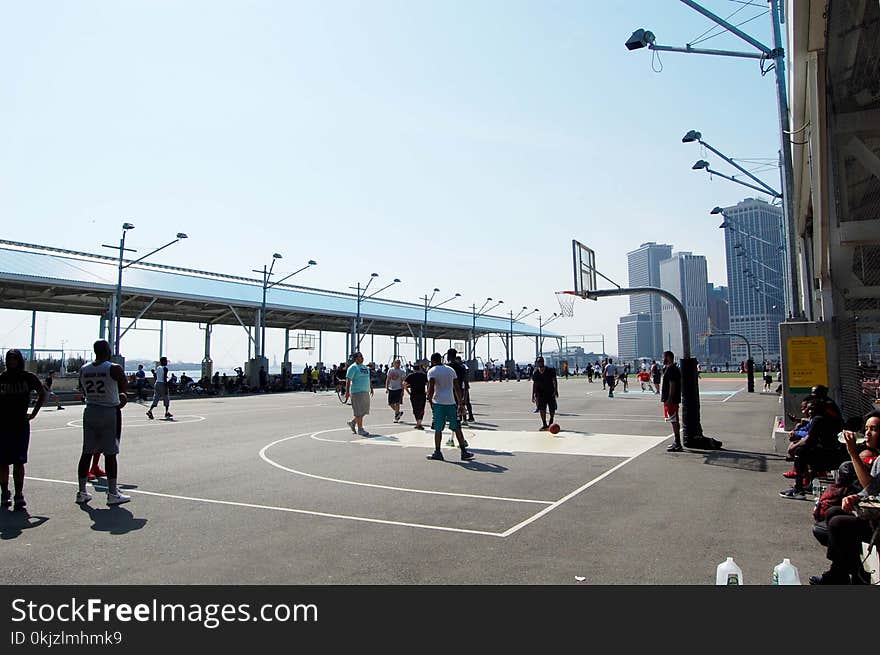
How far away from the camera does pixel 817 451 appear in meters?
6.98

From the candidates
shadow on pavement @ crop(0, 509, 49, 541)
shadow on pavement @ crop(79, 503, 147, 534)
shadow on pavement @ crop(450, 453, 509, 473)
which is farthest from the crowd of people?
shadow on pavement @ crop(0, 509, 49, 541)

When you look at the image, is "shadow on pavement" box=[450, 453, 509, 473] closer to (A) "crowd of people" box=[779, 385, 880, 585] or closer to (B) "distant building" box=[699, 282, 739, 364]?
(A) "crowd of people" box=[779, 385, 880, 585]

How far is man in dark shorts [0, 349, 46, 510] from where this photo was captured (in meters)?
6.73

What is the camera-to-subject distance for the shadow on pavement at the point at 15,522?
19.0 feet

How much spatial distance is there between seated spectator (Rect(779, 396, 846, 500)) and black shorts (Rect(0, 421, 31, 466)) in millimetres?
8606

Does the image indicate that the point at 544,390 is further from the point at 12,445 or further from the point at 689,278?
the point at 689,278

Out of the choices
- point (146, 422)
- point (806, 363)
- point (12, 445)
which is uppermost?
point (806, 363)

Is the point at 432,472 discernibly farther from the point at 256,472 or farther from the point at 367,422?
the point at 367,422

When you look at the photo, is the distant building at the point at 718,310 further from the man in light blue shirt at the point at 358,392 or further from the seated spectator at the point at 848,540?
the seated spectator at the point at 848,540

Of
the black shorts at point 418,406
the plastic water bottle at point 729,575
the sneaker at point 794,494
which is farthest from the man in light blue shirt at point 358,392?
the plastic water bottle at point 729,575

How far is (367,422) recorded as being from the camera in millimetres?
17234

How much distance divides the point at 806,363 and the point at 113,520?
10797 mm

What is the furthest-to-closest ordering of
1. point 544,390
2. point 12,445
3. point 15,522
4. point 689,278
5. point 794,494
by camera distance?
point 689,278 < point 544,390 < point 794,494 < point 12,445 < point 15,522

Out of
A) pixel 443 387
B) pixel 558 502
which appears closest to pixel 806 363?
pixel 443 387
